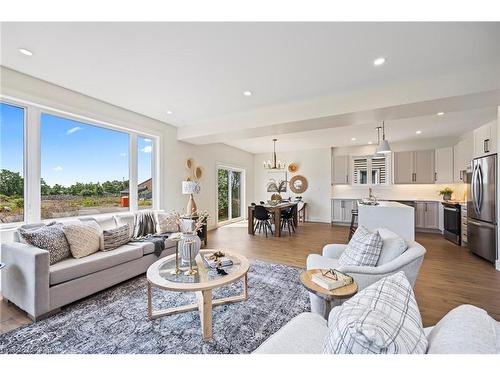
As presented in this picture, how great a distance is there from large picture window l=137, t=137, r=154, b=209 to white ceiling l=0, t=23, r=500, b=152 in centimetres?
105

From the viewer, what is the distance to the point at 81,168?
3508 mm

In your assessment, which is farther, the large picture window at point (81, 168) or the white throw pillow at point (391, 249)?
the large picture window at point (81, 168)

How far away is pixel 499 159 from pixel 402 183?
3278mm

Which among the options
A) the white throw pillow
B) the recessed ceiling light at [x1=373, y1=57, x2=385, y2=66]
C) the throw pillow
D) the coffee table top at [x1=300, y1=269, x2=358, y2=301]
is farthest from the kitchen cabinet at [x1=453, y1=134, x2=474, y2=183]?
the throw pillow

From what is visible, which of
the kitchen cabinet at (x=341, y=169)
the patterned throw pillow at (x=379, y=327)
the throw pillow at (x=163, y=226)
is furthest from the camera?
the kitchen cabinet at (x=341, y=169)

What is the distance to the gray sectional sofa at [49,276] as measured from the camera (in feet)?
6.48

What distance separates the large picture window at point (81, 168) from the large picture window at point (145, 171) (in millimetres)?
242

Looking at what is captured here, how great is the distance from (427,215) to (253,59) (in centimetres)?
638

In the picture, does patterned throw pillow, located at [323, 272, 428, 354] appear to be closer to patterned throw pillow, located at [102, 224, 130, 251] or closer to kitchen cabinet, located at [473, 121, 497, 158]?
patterned throw pillow, located at [102, 224, 130, 251]

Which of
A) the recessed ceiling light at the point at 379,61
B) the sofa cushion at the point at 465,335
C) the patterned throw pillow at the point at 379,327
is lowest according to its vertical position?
the sofa cushion at the point at 465,335

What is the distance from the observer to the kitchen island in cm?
338

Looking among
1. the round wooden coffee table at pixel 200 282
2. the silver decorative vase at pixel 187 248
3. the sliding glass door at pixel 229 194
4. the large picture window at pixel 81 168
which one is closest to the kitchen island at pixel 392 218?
the round wooden coffee table at pixel 200 282

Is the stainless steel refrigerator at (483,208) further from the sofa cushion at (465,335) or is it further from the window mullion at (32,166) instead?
the window mullion at (32,166)
